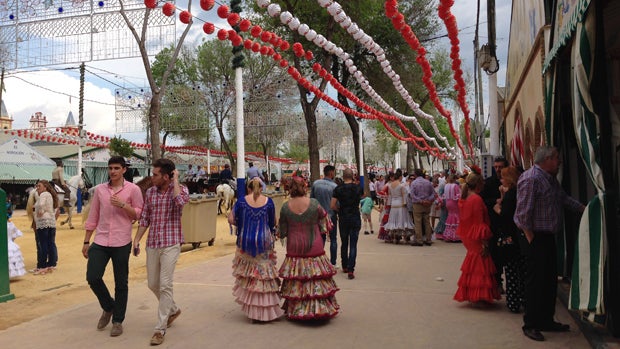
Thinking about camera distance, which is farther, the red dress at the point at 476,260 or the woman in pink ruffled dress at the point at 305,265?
the red dress at the point at 476,260

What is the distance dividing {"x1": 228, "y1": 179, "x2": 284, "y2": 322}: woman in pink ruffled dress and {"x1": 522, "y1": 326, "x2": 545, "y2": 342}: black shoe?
2600 mm

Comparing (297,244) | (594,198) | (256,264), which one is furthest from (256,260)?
(594,198)

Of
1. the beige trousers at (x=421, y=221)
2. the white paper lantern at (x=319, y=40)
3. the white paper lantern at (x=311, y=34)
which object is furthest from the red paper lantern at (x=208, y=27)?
the beige trousers at (x=421, y=221)

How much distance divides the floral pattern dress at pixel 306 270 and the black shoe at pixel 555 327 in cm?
215

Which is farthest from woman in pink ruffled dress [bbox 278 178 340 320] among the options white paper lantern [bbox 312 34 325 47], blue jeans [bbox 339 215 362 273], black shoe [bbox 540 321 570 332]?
white paper lantern [bbox 312 34 325 47]

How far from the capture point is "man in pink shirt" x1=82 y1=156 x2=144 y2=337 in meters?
5.42

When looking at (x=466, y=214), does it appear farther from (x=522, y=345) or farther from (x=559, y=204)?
(x=522, y=345)

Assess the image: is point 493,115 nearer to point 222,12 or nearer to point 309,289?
point 222,12

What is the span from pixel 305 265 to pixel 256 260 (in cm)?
57

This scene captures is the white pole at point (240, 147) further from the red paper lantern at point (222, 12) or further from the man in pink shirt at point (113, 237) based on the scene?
the man in pink shirt at point (113, 237)

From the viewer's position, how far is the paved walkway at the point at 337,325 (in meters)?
5.09

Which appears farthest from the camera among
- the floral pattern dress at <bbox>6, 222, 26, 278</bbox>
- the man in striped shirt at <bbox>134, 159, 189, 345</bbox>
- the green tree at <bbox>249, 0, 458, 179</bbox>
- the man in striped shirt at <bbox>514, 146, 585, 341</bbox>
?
the green tree at <bbox>249, 0, 458, 179</bbox>

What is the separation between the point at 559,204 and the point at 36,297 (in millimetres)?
7082

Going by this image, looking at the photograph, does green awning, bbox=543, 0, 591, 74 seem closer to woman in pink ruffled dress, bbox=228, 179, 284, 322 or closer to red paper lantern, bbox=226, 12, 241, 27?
woman in pink ruffled dress, bbox=228, 179, 284, 322
